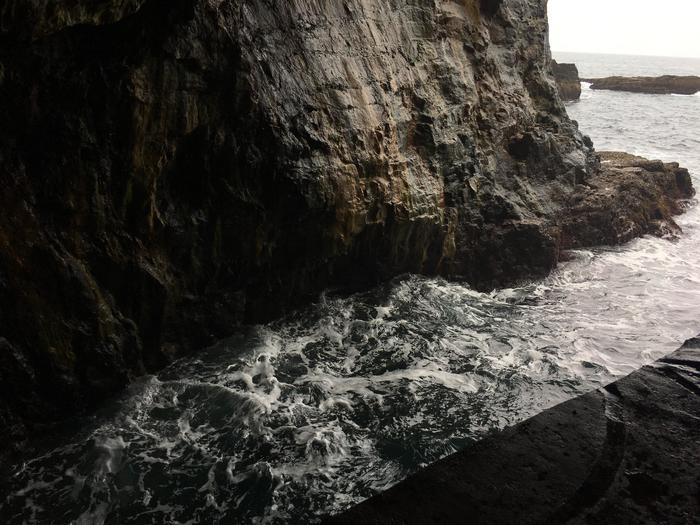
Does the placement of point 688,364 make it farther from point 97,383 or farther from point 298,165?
point 97,383

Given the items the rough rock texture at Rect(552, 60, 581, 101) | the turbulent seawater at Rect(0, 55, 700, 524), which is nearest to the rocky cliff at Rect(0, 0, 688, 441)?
the turbulent seawater at Rect(0, 55, 700, 524)

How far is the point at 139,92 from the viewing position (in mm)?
5641

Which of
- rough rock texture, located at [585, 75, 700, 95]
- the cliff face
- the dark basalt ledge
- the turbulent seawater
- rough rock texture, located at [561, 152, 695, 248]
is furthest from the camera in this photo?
rough rock texture, located at [585, 75, 700, 95]

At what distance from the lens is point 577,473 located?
3.23m

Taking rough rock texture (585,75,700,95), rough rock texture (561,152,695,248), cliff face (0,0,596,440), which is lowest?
rough rock texture (561,152,695,248)

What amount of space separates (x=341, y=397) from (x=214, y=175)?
3176 mm

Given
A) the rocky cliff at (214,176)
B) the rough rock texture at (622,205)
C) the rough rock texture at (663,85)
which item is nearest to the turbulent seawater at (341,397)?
the rocky cliff at (214,176)

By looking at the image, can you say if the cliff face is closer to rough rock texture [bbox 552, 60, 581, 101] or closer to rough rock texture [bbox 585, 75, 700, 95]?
rough rock texture [bbox 552, 60, 581, 101]

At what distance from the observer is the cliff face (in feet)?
16.8

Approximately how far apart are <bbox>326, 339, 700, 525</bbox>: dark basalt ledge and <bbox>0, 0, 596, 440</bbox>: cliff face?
4.08m

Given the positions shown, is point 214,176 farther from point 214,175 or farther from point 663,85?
point 663,85

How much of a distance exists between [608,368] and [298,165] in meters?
5.12

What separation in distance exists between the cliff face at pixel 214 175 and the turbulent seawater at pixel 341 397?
58cm

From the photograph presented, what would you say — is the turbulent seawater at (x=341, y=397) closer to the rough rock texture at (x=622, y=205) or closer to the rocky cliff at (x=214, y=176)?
the rocky cliff at (x=214, y=176)
